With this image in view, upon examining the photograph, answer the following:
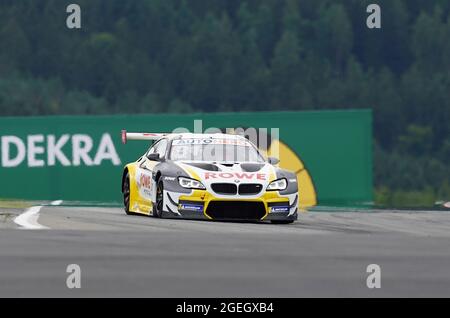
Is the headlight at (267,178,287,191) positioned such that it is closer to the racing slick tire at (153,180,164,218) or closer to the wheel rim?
the racing slick tire at (153,180,164,218)

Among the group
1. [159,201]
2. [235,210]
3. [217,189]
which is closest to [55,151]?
[159,201]

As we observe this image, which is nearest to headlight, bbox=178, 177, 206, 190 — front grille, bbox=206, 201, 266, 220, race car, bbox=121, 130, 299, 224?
race car, bbox=121, 130, 299, 224

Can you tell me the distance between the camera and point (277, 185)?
19.1 meters

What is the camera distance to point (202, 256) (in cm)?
1416

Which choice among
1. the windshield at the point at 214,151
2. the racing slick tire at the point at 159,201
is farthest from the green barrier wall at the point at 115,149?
the racing slick tire at the point at 159,201

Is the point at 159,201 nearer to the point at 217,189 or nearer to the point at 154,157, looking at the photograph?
the point at 154,157

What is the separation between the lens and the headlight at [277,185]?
19000 mm

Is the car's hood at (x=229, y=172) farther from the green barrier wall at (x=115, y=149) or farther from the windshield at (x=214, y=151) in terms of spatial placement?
the green barrier wall at (x=115, y=149)

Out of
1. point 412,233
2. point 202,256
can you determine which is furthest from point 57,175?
point 202,256

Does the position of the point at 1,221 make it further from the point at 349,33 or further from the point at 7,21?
the point at 349,33

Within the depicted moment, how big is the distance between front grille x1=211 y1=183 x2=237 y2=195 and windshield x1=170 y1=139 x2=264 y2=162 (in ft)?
3.71

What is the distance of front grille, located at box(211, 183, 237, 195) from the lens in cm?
1891

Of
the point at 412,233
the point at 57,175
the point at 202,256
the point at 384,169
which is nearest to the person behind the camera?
the point at 202,256

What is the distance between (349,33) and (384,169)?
14.9 meters
